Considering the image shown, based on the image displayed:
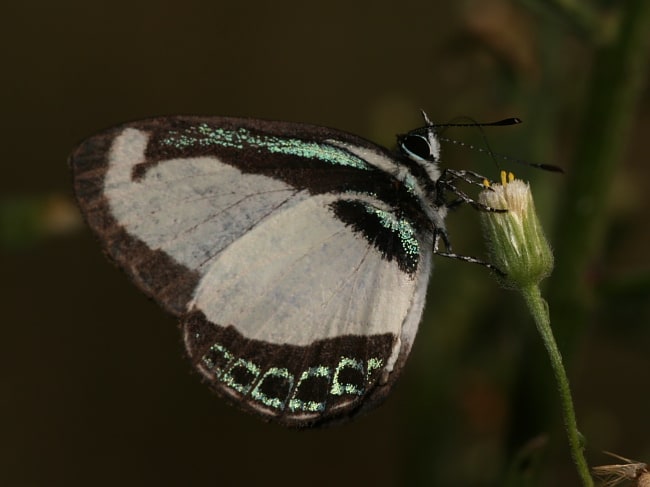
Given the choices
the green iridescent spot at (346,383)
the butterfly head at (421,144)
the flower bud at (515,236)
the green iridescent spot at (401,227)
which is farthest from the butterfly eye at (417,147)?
the green iridescent spot at (346,383)

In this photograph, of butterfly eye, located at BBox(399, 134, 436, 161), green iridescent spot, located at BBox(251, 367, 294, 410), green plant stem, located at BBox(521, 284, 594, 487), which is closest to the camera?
green plant stem, located at BBox(521, 284, 594, 487)

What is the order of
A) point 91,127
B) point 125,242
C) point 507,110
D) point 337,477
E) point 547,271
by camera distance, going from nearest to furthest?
point 547,271 → point 125,242 → point 507,110 → point 337,477 → point 91,127

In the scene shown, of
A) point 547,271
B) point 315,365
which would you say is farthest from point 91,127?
point 547,271

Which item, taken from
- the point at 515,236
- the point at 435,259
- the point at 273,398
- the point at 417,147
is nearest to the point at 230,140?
the point at 417,147

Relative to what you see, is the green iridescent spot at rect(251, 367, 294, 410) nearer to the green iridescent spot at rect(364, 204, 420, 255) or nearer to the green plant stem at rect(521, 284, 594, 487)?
the green iridescent spot at rect(364, 204, 420, 255)

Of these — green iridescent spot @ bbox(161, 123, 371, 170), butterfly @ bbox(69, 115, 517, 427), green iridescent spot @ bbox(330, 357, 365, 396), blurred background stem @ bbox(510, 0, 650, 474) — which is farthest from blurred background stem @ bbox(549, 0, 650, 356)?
green iridescent spot @ bbox(161, 123, 371, 170)

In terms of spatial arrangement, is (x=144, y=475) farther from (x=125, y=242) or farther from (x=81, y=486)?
(x=125, y=242)
